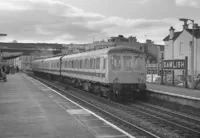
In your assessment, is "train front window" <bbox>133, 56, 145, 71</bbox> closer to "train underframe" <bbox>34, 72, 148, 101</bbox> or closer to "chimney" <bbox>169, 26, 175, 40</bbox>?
"train underframe" <bbox>34, 72, 148, 101</bbox>

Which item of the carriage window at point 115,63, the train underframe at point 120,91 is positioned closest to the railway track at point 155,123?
the train underframe at point 120,91

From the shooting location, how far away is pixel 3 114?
38.4ft

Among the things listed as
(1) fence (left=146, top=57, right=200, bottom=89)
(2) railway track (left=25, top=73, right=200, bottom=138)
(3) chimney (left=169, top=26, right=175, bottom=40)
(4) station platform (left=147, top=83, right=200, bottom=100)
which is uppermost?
(3) chimney (left=169, top=26, right=175, bottom=40)

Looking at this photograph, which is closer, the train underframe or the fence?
the train underframe

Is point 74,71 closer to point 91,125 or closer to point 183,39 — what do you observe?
point 91,125

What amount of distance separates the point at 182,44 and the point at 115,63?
2527cm

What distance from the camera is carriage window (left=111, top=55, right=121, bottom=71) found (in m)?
16.5

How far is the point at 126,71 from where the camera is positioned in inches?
659

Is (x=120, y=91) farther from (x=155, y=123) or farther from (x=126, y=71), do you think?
(x=155, y=123)

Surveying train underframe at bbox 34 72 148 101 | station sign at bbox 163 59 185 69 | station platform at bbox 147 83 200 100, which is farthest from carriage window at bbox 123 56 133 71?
station sign at bbox 163 59 185 69

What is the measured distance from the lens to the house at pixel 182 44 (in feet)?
120

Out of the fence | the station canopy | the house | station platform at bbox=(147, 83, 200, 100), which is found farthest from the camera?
the station canopy

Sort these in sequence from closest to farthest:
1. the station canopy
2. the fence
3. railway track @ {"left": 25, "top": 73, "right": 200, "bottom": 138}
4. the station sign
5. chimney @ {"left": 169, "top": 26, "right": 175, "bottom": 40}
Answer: railway track @ {"left": 25, "top": 73, "right": 200, "bottom": 138}
the fence
the station sign
chimney @ {"left": 169, "top": 26, "right": 175, "bottom": 40}
the station canopy

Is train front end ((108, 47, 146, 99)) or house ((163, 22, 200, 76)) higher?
house ((163, 22, 200, 76))
